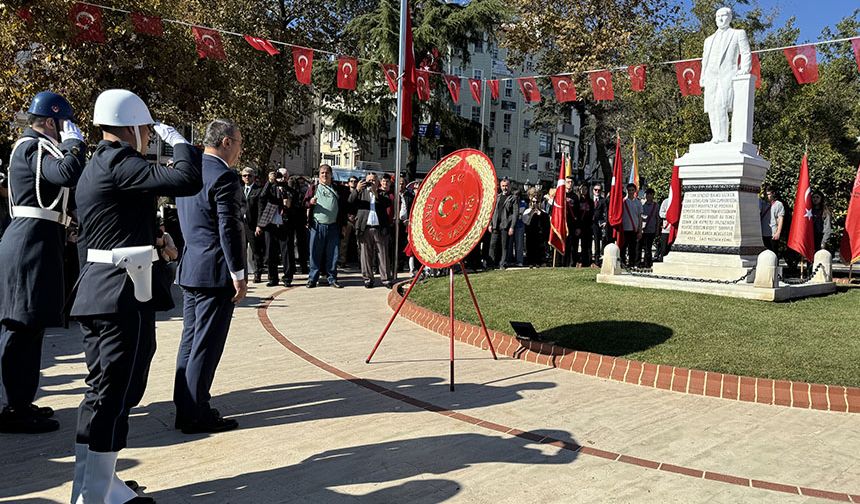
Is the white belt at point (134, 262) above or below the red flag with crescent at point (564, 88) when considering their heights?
below

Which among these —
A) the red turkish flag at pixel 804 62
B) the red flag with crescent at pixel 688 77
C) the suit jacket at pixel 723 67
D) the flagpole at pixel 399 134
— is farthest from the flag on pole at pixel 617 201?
the flagpole at pixel 399 134

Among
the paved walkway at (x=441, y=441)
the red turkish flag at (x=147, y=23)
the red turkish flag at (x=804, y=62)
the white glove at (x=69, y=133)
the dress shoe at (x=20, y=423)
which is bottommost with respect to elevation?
the paved walkway at (x=441, y=441)

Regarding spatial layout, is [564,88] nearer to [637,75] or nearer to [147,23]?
[637,75]

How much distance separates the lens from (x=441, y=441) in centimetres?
450

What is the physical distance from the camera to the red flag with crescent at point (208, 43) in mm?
13828

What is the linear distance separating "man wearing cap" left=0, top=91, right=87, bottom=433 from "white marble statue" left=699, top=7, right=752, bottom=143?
32.2ft

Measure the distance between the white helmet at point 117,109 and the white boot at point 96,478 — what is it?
5.43 feet

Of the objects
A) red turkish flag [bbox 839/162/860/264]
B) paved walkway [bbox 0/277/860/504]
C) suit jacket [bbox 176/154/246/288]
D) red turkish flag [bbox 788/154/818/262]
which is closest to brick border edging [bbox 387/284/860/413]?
paved walkway [bbox 0/277/860/504]

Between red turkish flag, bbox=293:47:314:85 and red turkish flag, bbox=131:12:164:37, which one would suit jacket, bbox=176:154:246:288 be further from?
red turkish flag, bbox=293:47:314:85

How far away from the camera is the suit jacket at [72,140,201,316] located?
321 centimetres

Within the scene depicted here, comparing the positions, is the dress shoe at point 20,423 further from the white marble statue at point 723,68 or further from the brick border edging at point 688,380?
the white marble statue at point 723,68

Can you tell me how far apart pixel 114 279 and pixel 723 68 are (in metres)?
10.6

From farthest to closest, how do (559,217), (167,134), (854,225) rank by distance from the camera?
(559,217)
(854,225)
(167,134)

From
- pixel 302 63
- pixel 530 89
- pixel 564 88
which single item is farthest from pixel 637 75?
pixel 302 63
